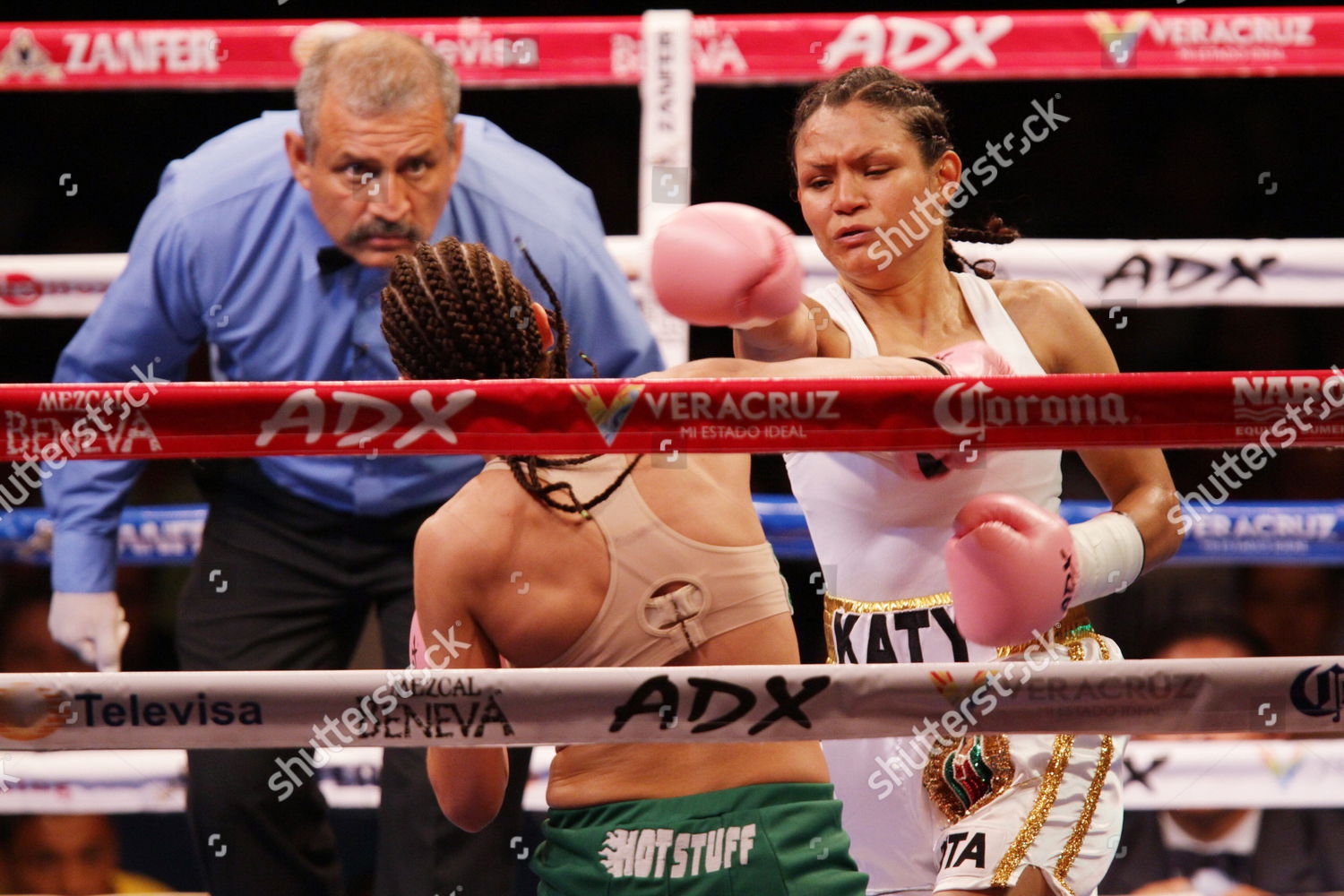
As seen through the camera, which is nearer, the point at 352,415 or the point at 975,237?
the point at 352,415

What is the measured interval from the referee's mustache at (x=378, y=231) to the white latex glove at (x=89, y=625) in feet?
2.28

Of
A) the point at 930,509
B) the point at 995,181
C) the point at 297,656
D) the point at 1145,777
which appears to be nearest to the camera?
the point at 930,509

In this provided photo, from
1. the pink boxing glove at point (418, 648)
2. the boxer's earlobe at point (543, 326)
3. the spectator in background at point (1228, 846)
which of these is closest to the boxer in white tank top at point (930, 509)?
the boxer's earlobe at point (543, 326)

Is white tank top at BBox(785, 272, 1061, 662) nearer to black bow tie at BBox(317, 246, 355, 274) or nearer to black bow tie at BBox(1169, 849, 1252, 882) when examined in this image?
black bow tie at BBox(317, 246, 355, 274)

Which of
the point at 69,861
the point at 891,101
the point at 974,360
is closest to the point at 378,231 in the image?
the point at 891,101

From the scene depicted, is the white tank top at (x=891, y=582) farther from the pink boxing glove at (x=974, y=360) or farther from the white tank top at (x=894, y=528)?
the pink boxing glove at (x=974, y=360)

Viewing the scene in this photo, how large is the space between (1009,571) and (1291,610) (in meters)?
1.53

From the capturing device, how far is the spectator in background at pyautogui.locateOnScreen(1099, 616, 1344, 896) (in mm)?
2535

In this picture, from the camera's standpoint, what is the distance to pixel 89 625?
226cm

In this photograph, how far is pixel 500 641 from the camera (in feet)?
4.78

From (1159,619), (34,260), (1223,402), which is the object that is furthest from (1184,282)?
(34,260)

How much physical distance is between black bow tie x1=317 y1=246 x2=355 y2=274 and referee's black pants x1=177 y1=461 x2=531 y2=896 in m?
0.33

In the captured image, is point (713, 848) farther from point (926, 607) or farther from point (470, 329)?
point (470, 329)

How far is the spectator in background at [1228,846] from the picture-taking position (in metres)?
2.54
